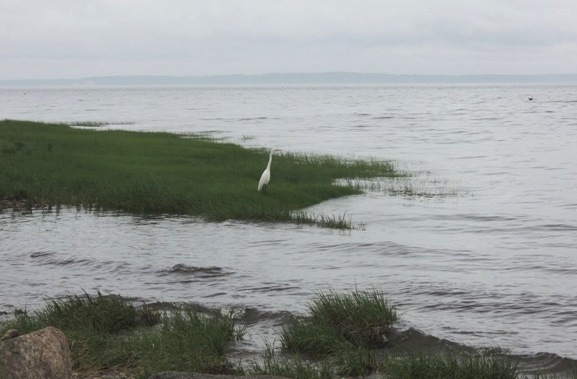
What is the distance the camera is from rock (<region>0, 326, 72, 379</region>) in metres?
6.95

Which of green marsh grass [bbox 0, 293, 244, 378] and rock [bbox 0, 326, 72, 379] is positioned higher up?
rock [bbox 0, 326, 72, 379]

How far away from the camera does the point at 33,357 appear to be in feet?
23.0

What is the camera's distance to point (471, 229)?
21.8m

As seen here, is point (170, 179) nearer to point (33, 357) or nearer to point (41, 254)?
point (41, 254)

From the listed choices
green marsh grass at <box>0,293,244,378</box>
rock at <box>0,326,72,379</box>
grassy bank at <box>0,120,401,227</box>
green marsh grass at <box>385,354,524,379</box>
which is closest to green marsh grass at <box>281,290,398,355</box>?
green marsh grass at <box>0,293,244,378</box>

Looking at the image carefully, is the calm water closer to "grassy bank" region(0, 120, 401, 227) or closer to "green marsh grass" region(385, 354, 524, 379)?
"grassy bank" region(0, 120, 401, 227)

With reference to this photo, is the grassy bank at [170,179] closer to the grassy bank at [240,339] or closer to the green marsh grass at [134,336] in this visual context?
the grassy bank at [240,339]

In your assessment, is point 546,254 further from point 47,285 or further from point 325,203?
point 47,285

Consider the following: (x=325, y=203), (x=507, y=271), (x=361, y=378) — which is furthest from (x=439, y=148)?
(x=361, y=378)

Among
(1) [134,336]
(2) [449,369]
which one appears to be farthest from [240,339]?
(2) [449,369]

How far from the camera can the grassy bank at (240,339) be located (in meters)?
8.90

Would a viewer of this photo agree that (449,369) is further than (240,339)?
No

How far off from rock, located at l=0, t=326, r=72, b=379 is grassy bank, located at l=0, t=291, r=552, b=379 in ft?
4.39

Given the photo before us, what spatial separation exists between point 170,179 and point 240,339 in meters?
15.4
